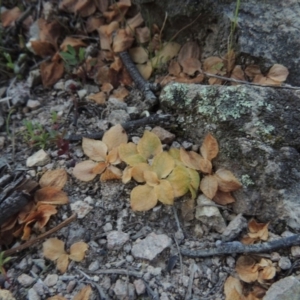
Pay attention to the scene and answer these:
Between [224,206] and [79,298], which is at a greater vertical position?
[224,206]

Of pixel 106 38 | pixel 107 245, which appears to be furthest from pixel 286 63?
pixel 107 245

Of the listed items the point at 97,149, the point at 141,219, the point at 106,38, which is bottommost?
the point at 141,219

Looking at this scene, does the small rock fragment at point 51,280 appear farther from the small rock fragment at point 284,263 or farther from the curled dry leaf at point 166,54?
the curled dry leaf at point 166,54

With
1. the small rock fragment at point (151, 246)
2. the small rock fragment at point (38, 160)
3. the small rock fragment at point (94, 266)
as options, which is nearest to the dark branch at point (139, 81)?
the small rock fragment at point (38, 160)

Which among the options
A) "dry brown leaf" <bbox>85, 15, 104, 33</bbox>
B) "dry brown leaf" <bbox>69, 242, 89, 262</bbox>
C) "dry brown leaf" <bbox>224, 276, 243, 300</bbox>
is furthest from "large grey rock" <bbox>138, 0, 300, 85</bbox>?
"dry brown leaf" <bbox>69, 242, 89, 262</bbox>

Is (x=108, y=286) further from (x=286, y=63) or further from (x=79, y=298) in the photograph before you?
(x=286, y=63)

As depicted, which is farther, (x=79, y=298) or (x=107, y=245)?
(x=107, y=245)

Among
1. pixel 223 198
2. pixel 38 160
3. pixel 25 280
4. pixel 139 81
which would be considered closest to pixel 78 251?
pixel 25 280
